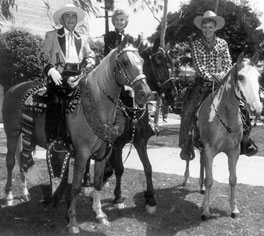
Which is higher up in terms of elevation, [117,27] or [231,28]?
[231,28]

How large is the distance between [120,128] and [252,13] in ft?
74.3

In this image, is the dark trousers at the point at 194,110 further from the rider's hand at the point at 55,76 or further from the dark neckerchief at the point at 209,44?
the rider's hand at the point at 55,76

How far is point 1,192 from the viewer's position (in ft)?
21.3

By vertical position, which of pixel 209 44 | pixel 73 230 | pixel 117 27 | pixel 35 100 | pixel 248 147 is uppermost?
pixel 117 27

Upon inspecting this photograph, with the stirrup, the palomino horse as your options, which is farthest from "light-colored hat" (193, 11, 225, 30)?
the stirrup

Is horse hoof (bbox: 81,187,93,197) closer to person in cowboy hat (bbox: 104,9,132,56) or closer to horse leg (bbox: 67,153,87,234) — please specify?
horse leg (bbox: 67,153,87,234)

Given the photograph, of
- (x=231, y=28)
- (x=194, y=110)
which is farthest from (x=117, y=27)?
(x=231, y=28)

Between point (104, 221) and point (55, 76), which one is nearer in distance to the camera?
point (55, 76)

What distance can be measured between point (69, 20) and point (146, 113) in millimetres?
1745

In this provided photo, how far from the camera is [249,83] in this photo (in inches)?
190

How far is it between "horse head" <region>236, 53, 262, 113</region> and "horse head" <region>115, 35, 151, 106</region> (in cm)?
146

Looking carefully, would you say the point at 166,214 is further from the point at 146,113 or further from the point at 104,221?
the point at 146,113

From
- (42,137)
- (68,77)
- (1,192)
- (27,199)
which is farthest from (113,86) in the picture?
(1,192)

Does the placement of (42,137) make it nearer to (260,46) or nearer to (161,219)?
(161,219)
